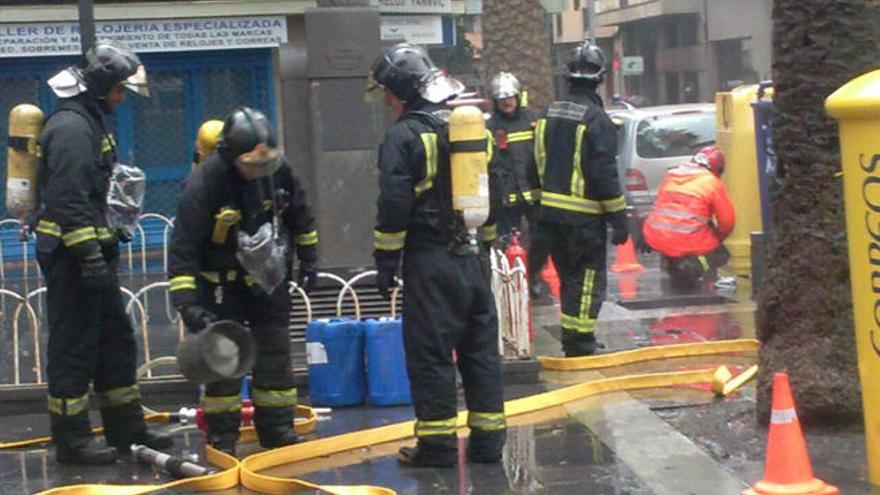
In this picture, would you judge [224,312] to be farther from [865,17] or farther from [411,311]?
[865,17]

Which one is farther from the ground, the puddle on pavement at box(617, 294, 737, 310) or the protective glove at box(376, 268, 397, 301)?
the protective glove at box(376, 268, 397, 301)

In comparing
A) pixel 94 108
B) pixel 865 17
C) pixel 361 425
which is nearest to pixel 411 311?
pixel 361 425

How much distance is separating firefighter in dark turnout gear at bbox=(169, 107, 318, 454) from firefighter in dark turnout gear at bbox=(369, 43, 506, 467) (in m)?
0.62

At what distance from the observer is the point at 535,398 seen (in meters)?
8.73

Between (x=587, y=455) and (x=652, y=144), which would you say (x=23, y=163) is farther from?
(x=652, y=144)

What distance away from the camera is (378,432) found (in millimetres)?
8039

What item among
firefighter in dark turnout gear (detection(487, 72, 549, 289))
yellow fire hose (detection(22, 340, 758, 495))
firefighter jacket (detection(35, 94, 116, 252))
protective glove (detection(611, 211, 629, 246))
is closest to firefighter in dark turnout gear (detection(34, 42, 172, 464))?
firefighter jacket (detection(35, 94, 116, 252))

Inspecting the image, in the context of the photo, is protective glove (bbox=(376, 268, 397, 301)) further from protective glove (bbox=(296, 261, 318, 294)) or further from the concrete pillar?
the concrete pillar

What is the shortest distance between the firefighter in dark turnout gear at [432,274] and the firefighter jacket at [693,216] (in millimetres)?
6647

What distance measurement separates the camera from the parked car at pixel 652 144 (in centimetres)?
1756

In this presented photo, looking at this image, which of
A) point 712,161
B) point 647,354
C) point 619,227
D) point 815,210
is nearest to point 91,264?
point 815,210

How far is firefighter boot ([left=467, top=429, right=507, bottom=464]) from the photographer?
7.44 m

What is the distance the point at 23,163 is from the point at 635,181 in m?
10.7

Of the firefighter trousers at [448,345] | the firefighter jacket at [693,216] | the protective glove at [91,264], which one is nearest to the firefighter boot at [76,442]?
the protective glove at [91,264]
